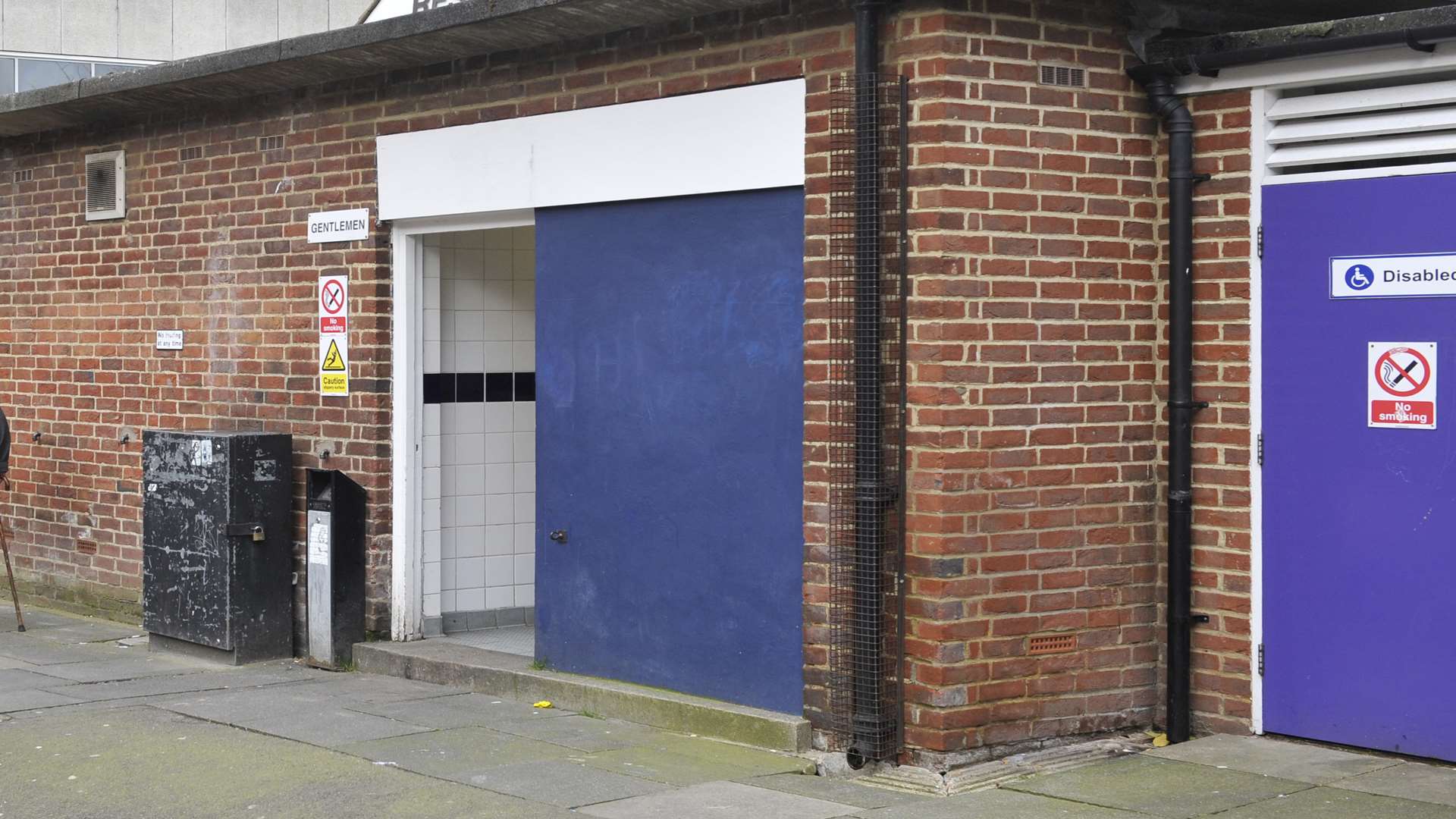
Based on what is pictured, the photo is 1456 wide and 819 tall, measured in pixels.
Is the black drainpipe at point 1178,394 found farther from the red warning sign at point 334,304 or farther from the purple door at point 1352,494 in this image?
the red warning sign at point 334,304

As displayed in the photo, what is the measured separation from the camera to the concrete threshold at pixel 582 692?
817 cm

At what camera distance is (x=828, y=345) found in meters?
7.98

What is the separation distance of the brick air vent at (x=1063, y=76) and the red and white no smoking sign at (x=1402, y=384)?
1679mm

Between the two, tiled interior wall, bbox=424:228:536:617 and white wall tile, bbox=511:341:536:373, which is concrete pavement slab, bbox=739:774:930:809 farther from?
white wall tile, bbox=511:341:536:373

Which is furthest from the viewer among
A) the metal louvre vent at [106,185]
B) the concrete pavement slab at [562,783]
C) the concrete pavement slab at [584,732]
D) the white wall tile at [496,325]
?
the metal louvre vent at [106,185]

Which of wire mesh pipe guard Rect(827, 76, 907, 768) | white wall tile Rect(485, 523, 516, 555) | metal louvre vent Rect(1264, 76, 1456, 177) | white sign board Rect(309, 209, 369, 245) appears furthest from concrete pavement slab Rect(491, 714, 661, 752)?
metal louvre vent Rect(1264, 76, 1456, 177)

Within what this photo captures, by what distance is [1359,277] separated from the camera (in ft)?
25.1

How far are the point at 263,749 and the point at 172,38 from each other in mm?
33600

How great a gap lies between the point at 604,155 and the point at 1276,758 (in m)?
4.24

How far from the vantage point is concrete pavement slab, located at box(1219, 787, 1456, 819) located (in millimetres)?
6734

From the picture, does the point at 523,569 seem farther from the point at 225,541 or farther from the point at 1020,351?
the point at 1020,351

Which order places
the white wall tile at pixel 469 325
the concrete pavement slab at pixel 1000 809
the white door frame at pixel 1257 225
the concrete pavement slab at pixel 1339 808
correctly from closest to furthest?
1. the concrete pavement slab at pixel 1339 808
2. the concrete pavement slab at pixel 1000 809
3. the white door frame at pixel 1257 225
4. the white wall tile at pixel 469 325

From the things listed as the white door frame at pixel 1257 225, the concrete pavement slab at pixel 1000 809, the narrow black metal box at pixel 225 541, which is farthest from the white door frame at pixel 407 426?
the white door frame at pixel 1257 225

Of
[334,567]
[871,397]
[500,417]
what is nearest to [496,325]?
[500,417]
